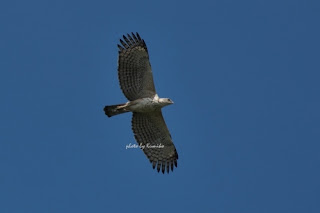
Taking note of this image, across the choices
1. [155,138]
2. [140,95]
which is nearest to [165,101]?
[140,95]

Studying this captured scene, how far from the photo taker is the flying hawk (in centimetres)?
2102

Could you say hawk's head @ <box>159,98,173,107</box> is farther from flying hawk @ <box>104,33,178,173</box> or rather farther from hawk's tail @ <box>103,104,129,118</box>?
hawk's tail @ <box>103,104,129,118</box>

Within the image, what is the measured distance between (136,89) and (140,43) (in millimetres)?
1303

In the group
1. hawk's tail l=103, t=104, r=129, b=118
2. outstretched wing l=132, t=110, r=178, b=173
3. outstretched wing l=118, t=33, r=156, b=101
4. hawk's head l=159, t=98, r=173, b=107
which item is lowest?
outstretched wing l=132, t=110, r=178, b=173

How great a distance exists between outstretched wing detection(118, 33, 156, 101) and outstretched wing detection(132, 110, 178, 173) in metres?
0.99

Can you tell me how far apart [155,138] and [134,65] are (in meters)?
2.39

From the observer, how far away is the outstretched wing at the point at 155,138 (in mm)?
21703

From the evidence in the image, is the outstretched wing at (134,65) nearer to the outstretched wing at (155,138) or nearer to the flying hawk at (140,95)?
the flying hawk at (140,95)

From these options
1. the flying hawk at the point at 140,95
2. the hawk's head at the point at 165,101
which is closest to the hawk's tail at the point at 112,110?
the flying hawk at the point at 140,95

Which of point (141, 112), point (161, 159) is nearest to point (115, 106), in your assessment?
point (141, 112)

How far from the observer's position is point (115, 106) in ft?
70.0

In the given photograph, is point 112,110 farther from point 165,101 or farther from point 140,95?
point 165,101

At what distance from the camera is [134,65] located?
21.0 m

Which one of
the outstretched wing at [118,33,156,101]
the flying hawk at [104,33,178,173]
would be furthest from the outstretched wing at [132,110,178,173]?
the outstretched wing at [118,33,156,101]
